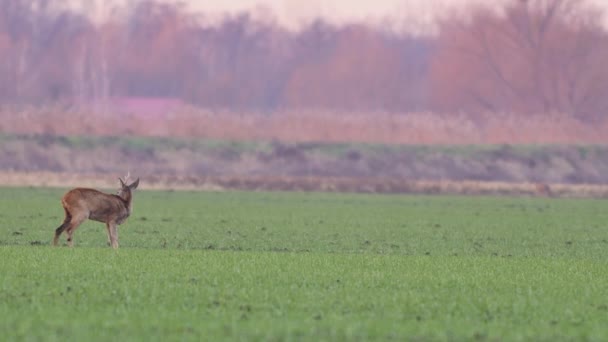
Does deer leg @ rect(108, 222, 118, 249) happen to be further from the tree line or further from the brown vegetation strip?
the tree line

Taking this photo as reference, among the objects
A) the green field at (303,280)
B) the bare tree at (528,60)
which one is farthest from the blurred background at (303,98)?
the green field at (303,280)

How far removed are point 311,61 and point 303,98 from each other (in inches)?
449

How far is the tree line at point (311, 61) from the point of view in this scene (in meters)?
87.2

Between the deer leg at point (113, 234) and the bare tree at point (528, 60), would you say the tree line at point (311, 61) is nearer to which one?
the bare tree at point (528, 60)

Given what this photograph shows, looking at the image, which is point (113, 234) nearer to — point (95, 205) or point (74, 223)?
point (95, 205)

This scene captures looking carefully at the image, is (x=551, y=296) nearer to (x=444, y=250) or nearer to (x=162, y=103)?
(x=444, y=250)

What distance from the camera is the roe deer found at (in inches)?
846

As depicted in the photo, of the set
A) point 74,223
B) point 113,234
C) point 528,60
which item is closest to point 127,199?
point 113,234

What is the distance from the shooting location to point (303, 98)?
96562 millimetres

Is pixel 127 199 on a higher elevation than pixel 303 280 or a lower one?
higher

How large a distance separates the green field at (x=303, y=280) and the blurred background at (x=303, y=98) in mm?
24897

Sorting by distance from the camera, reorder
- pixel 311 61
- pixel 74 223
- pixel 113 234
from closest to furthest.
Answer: pixel 74 223 < pixel 113 234 < pixel 311 61

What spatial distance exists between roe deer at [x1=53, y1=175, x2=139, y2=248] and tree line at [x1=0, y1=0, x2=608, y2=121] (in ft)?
163

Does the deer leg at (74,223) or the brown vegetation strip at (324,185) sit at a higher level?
the brown vegetation strip at (324,185)
